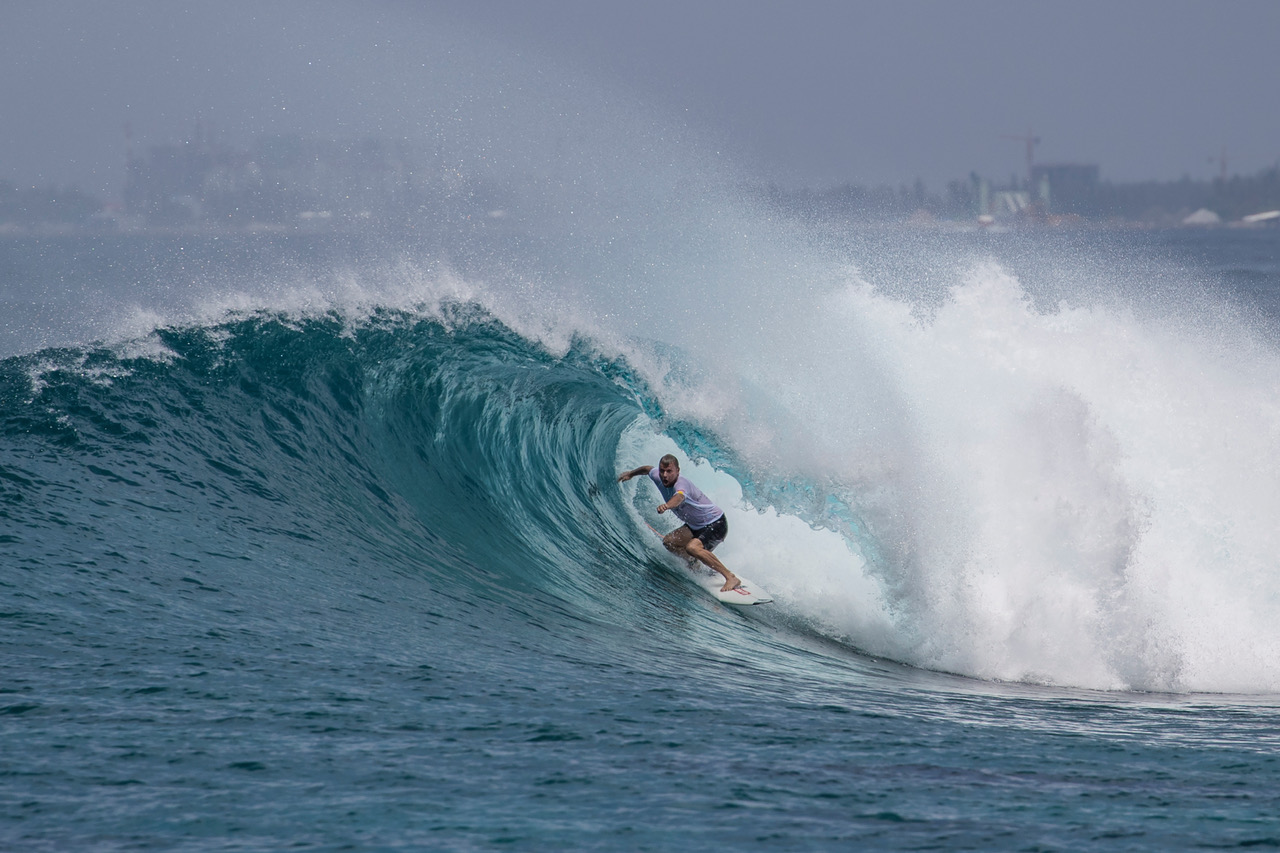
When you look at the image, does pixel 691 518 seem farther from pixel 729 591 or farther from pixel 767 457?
pixel 767 457

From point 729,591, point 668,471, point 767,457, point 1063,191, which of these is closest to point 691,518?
point 668,471

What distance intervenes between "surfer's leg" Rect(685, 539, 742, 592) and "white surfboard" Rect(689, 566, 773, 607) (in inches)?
2.1

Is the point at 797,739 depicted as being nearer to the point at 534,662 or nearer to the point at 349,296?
the point at 534,662

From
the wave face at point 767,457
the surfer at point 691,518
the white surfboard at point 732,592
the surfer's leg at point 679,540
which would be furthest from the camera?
the surfer's leg at point 679,540

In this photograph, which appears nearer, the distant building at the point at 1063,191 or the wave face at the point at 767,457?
the wave face at the point at 767,457

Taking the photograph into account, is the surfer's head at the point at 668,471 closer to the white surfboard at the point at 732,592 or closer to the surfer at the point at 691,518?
the surfer at the point at 691,518

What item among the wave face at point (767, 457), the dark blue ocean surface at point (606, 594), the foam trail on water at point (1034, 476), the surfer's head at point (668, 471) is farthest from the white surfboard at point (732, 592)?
the surfer's head at point (668, 471)

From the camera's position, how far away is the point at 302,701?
19.9ft

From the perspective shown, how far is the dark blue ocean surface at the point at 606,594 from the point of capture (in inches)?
205

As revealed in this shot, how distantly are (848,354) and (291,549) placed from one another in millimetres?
6956

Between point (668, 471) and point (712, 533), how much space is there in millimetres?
924

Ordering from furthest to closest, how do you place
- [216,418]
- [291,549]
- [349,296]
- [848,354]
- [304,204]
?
[304,204] → [349,296] → [848,354] → [216,418] → [291,549]

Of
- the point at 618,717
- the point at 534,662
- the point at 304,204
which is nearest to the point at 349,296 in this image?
the point at 534,662

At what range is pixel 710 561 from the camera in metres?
10.5
